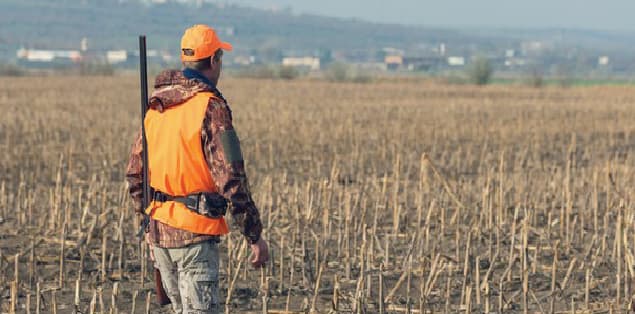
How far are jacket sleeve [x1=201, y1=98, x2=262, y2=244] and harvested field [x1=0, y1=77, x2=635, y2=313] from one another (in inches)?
54.0

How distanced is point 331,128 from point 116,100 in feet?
48.8

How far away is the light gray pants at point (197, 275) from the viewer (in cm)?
491

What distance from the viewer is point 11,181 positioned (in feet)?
44.9

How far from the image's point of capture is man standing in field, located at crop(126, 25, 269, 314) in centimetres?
479

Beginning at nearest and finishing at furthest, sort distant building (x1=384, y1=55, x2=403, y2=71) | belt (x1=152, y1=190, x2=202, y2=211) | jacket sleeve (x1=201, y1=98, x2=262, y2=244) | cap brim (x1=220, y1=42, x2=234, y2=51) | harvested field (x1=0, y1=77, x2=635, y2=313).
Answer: jacket sleeve (x1=201, y1=98, x2=262, y2=244) < belt (x1=152, y1=190, x2=202, y2=211) < cap brim (x1=220, y1=42, x2=234, y2=51) < harvested field (x1=0, y1=77, x2=635, y2=313) < distant building (x1=384, y1=55, x2=403, y2=71)

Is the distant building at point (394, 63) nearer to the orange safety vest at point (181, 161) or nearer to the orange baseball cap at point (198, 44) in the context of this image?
the orange baseball cap at point (198, 44)

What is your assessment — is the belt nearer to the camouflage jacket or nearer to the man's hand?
the camouflage jacket

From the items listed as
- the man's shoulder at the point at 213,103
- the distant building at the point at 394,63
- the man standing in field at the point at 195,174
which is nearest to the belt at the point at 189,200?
the man standing in field at the point at 195,174

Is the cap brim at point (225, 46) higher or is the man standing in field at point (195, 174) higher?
the cap brim at point (225, 46)

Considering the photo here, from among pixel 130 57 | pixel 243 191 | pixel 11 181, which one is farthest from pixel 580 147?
pixel 130 57

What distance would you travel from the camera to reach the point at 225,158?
476 centimetres

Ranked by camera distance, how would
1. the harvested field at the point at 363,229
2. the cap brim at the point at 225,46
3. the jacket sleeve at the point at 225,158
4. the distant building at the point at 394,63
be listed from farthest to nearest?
the distant building at the point at 394,63, the harvested field at the point at 363,229, the cap brim at the point at 225,46, the jacket sleeve at the point at 225,158

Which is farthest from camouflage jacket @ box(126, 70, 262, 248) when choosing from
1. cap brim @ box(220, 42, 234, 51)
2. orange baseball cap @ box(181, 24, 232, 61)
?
cap brim @ box(220, 42, 234, 51)

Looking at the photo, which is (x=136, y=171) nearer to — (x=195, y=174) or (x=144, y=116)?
(x=144, y=116)
